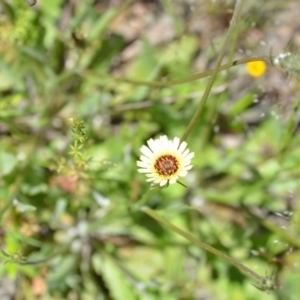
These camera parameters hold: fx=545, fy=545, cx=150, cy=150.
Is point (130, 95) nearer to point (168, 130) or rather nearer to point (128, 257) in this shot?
point (168, 130)

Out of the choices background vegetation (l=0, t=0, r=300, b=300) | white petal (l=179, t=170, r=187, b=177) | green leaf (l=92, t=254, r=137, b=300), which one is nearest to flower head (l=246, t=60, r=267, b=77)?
background vegetation (l=0, t=0, r=300, b=300)

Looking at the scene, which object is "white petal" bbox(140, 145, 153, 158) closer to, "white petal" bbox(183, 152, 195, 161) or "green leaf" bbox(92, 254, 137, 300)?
"white petal" bbox(183, 152, 195, 161)

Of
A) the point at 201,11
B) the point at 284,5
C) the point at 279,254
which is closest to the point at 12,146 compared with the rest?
the point at 201,11

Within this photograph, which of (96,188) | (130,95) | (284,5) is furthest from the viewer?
(284,5)

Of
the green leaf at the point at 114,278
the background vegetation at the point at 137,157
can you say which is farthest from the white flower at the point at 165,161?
the green leaf at the point at 114,278

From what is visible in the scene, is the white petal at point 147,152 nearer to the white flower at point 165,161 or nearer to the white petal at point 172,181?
A: the white flower at point 165,161

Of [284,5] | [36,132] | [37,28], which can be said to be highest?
[284,5]

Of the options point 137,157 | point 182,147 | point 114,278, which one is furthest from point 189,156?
point 114,278
